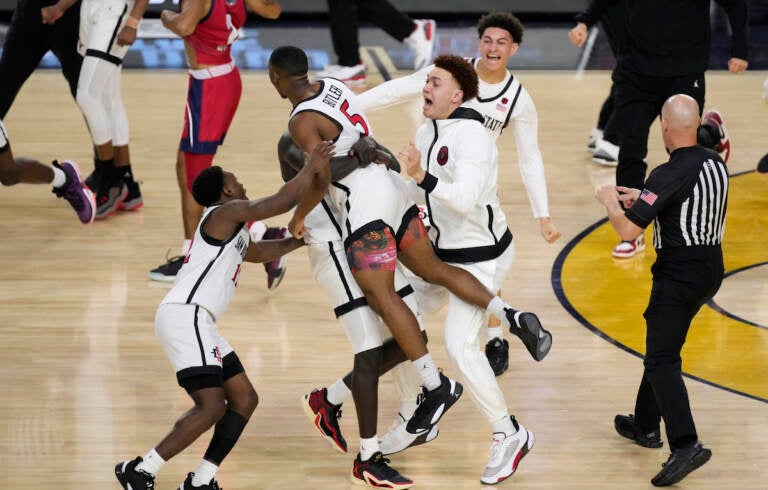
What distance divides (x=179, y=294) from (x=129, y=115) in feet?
20.6

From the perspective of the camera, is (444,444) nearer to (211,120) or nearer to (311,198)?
(311,198)

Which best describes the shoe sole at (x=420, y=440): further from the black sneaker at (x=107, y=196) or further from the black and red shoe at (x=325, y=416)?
the black sneaker at (x=107, y=196)

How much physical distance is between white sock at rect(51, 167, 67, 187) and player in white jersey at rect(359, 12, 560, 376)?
2769 mm

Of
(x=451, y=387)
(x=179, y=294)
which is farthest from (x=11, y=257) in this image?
(x=451, y=387)

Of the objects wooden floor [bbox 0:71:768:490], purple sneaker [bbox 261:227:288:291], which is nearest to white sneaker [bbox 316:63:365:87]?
wooden floor [bbox 0:71:768:490]

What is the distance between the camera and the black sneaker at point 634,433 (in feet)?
16.1

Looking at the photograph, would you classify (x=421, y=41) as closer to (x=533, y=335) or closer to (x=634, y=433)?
(x=634, y=433)

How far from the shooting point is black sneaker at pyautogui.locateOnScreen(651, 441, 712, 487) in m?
4.48

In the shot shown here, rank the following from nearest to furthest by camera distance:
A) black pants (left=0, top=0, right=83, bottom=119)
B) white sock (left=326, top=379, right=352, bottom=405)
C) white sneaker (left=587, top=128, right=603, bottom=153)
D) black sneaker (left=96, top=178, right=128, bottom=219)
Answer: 1. white sock (left=326, top=379, right=352, bottom=405)
2. black pants (left=0, top=0, right=83, bottom=119)
3. black sneaker (left=96, top=178, right=128, bottom=219)
4. white sneaker (left=587, top=128, right=603, bottom=153)

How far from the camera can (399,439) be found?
190 inches

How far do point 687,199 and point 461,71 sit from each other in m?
1.05

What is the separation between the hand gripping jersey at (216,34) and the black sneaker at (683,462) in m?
3.62

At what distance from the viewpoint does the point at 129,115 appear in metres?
10.5

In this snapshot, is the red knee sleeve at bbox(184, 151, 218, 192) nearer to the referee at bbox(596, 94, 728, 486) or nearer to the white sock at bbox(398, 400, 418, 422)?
the white sock at bbox(398, 400, 418, 422)
